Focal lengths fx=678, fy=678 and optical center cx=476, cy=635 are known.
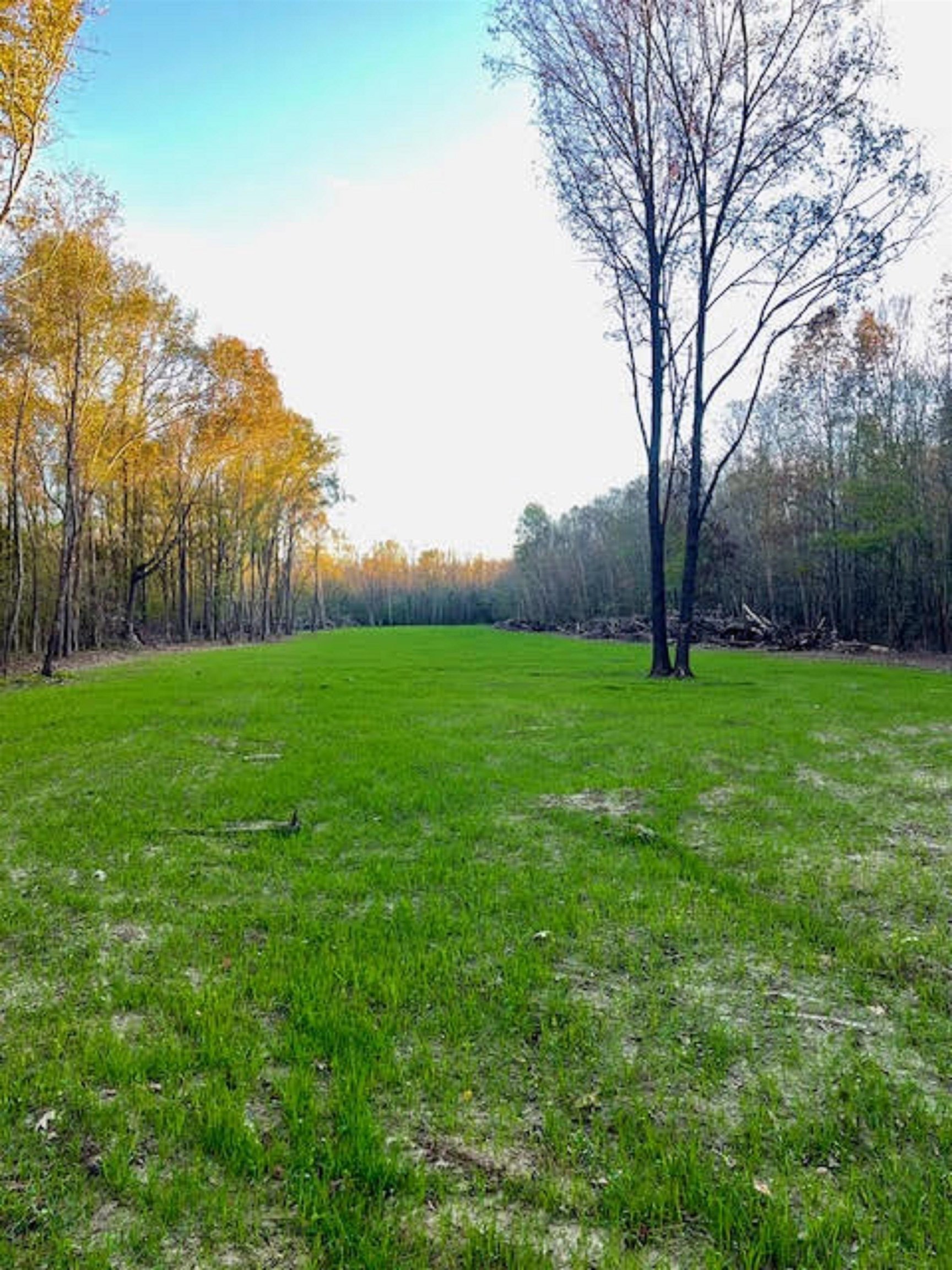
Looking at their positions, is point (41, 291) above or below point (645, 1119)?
A: above

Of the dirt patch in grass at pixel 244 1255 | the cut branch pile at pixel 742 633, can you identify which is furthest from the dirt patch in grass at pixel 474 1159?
the cut branch pile at pixel 742 633

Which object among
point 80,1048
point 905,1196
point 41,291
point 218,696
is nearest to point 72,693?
point 218,696

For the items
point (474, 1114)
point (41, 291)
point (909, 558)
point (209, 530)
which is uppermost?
point (41, 291)

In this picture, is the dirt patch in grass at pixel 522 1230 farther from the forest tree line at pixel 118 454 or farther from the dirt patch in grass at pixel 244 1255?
the forest tree line at pixel 118 454

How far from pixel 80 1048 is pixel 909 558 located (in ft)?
102

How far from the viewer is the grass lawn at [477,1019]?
1.92m

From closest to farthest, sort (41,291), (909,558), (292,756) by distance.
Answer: (292,756), (41,291), (909,558)

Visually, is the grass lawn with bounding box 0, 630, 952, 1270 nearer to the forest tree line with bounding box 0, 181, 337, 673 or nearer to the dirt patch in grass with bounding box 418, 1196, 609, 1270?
the dirt patch in grass with bounding box 418, 1196, 609, 1270

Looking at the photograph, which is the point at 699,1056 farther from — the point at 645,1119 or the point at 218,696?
the point at 218,696

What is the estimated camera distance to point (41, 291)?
53.3ft

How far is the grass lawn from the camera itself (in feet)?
6.29

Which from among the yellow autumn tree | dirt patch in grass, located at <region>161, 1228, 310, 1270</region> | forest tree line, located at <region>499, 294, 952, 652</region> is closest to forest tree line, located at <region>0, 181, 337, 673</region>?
the yellow autumn tree

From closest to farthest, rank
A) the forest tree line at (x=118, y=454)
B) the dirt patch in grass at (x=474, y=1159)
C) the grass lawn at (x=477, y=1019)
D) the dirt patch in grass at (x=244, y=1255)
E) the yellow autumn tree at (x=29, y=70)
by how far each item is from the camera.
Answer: the dirt patch in grass at (x=244, y=1255) → the grass lawn at (x=477, y=1019) → the dirt patch in grass at (x=474, y=1159) → the yellow autumn tree at (x=29, y=70) → the forest tree line at (x=118, y=454)

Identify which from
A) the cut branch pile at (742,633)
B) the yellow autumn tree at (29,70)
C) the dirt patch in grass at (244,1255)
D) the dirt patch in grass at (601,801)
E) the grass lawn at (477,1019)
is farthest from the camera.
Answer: the cut branch pile at (742,633)
